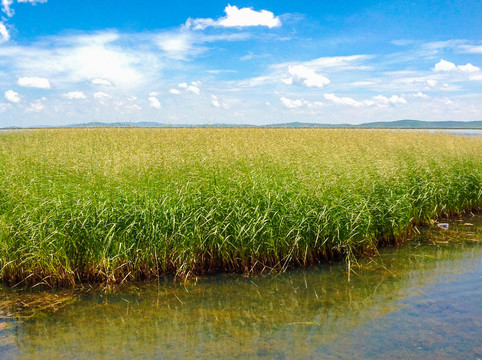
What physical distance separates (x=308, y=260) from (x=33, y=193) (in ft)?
17.8

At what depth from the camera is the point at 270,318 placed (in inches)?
211

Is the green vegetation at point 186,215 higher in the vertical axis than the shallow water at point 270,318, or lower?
higher

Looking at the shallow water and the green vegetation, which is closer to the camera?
the shallow water

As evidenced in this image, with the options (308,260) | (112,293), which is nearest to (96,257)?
(112,293)

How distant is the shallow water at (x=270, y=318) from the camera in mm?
4531

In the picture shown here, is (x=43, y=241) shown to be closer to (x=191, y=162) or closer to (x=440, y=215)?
(x=191, y=162)

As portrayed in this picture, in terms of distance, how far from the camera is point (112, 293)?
6062mm

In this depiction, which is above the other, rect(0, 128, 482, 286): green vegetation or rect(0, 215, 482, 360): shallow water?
rect(0, 128, 482, 286): green vegetation

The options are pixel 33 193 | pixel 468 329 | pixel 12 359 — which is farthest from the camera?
pixel 33 193

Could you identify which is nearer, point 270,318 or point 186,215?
point 270,318

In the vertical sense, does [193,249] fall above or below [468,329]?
above

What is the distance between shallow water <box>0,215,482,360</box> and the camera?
453 centimetres

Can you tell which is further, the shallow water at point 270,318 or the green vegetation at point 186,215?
the green vegetation at point 186,215

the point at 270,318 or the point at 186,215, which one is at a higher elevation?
the point at 186,215
